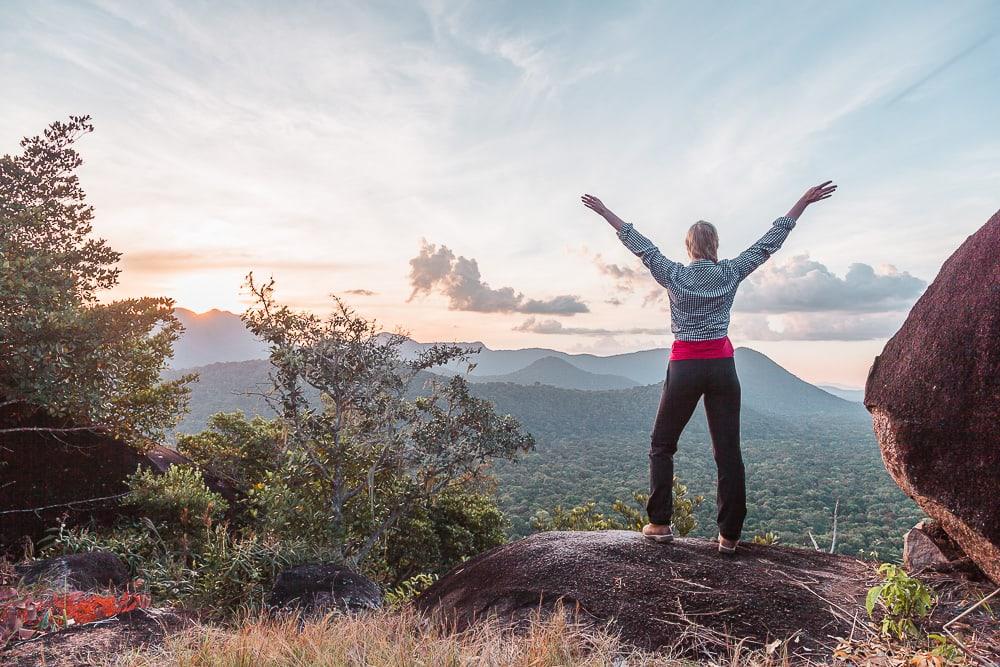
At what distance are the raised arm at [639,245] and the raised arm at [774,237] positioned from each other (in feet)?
1.82

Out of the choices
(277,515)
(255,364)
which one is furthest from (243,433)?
(255,364)

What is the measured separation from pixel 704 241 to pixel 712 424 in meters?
1.56

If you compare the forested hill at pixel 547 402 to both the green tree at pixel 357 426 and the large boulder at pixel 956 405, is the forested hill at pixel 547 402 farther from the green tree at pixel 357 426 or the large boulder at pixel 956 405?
the large boulder at pixel 956 405

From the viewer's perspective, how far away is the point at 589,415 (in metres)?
80.4

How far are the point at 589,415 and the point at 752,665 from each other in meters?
78.0

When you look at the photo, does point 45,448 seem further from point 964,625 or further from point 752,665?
point 964,625

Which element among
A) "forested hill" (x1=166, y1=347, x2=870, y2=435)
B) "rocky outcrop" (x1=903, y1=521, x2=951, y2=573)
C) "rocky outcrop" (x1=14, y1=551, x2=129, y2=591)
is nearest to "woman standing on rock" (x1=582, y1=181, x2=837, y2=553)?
"rocky outcrop" (x1=903, y1=521, x2=951, y2=573)

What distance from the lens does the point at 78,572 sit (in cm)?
749

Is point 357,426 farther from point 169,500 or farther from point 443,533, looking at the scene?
point 443,533

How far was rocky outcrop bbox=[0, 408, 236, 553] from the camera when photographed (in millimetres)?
10562

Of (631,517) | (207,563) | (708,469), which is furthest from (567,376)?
(207,563)

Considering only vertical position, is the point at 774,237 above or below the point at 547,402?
above

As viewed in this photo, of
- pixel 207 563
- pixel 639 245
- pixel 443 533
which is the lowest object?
pixel 443 533

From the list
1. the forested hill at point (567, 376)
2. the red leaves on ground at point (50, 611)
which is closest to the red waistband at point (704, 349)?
the red leaves on ground at point (50, 611)
